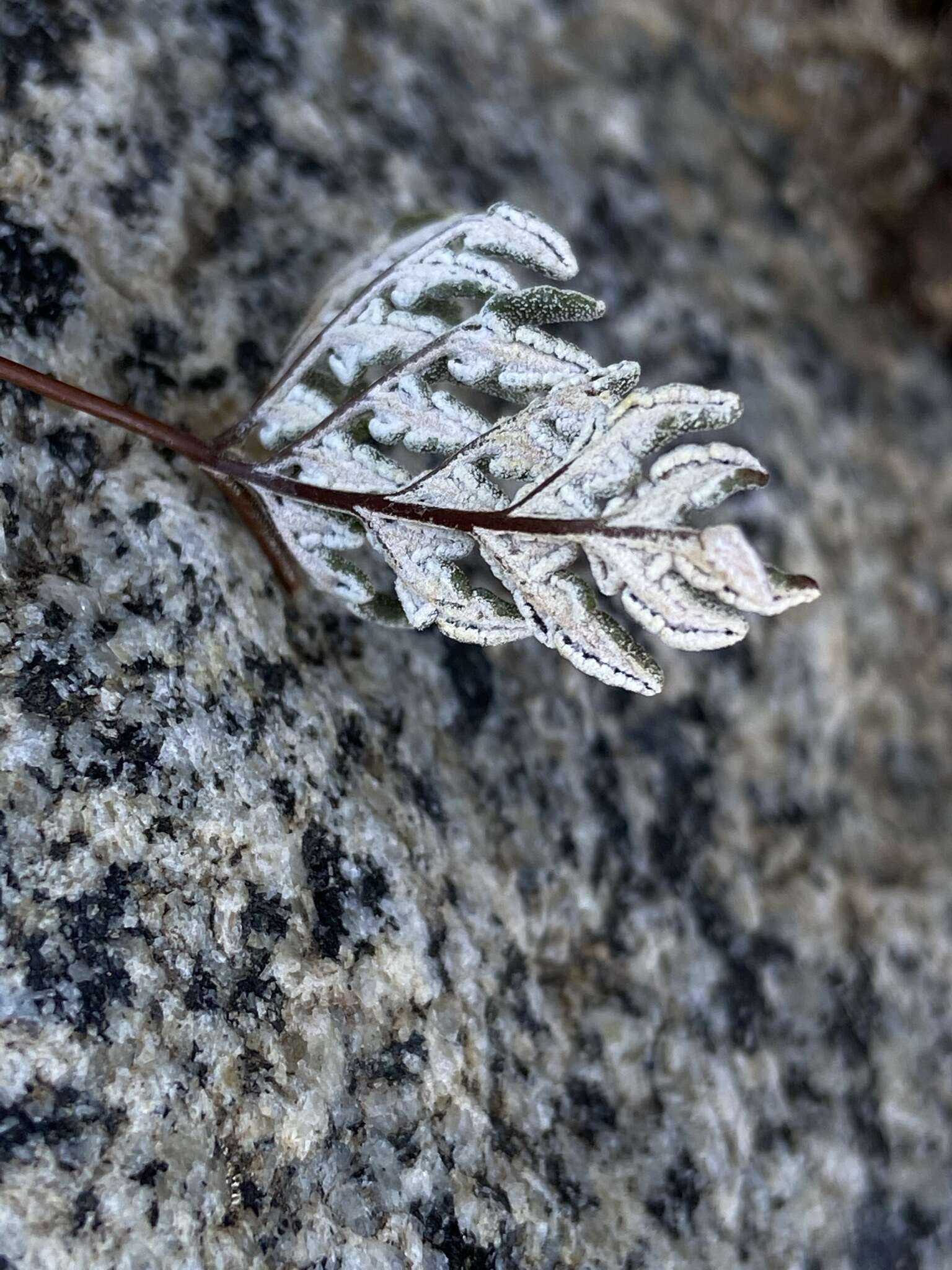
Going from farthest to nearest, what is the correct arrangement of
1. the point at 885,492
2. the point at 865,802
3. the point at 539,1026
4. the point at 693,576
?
the point at 885,492 → the point at 865,802 → the point at 539,1026 → the point at 693,576

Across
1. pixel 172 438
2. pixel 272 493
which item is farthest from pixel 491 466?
pixel 172 438

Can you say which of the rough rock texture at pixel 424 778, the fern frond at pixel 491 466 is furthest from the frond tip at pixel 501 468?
the rough rock texture at pixel 424 778

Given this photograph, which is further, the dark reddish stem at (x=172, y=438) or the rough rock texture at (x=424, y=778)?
the dark reddish stem at (x=172, y=438)

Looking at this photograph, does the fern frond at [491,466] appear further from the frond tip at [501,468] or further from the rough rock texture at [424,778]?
the rough rock texture at [424,778]

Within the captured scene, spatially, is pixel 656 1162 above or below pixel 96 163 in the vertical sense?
below

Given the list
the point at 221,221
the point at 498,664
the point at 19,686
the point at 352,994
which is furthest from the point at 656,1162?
the point at 221,221

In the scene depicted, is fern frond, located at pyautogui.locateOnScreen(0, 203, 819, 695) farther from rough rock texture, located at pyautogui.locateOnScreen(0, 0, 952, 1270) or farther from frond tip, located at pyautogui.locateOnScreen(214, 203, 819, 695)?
rough rock texture, located at pyautogui.locateOnScreen(0, 0, 952, 1270)

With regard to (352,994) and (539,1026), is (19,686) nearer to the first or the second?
(352,994)
